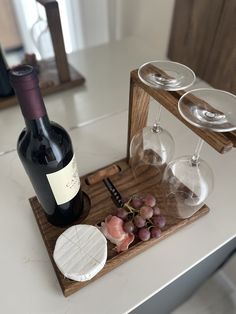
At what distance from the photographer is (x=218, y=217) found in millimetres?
500

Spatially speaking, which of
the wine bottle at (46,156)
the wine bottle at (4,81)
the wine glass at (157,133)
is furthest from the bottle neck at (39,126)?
the wine bottle at (4,81)

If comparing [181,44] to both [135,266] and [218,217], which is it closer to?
[218,217]

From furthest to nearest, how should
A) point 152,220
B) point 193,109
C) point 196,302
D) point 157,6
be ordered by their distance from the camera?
point 157,6, point 196,302, point 152,220, point 193,109

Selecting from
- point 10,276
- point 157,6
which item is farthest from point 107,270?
point 157,6

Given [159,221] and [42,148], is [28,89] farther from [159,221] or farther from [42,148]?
[159,221]

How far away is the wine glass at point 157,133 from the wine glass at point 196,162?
4 centimetres

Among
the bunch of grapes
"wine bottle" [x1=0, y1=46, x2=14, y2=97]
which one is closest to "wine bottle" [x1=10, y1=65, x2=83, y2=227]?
the bunch of grapes

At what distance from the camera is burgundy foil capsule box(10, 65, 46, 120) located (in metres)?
0.27

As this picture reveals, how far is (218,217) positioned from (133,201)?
174 millimetres

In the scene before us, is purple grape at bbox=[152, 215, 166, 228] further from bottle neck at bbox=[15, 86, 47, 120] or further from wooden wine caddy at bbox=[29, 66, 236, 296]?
bottle neck at bbox=[15, 86, 47, 120]

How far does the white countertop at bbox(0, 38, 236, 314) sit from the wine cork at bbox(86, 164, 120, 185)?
0.05 meters

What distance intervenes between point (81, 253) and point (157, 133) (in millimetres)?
244

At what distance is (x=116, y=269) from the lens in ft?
1.41

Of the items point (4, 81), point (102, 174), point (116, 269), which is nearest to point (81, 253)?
point (116, 269)
